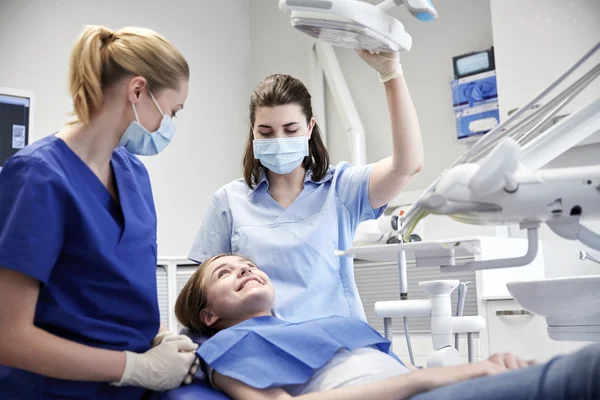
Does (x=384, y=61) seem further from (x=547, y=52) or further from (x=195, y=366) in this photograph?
(x=547, y=52)

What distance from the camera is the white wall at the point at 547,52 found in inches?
106

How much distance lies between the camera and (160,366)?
1.30m

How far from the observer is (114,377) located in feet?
4.01

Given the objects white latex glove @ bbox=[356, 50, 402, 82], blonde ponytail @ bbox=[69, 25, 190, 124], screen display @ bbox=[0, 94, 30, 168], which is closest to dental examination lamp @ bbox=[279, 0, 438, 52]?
white latex glove @ bbox=[356, 50, 402, 82]

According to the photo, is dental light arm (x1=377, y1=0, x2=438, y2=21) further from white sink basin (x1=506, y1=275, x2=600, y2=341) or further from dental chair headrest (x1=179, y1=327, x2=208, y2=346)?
dental chair headrest (x1=179, y1=327, x2=208, y2=346)

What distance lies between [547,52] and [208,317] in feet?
6.30

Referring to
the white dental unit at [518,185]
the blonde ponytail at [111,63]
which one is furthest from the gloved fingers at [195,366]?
the blonde ponytail at [111,63]

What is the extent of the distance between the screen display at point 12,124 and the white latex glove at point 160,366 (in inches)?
76.0

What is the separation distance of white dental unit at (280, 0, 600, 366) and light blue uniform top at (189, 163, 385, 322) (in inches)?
10.0

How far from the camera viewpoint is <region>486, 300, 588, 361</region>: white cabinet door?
2477mm

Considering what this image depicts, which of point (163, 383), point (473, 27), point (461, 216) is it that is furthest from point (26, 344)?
point (473, 27)

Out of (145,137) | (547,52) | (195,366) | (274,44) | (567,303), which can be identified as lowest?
(195,366)

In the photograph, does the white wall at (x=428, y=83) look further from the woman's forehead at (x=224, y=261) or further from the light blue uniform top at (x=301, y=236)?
the woman's forehead at (x=224, y=261)

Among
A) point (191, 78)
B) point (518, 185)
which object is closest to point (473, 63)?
point (191, 78)
